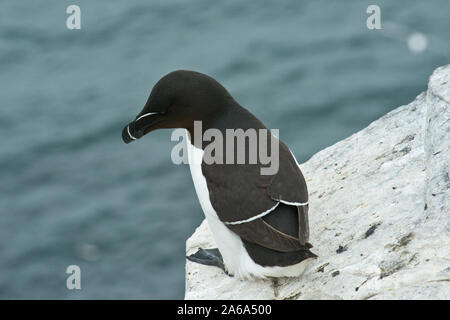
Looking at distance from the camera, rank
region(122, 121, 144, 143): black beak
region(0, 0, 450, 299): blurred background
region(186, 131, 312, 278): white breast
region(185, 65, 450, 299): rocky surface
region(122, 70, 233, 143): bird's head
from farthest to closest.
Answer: region(0, 0, 450, 299): blurred background → region(122, 121, 144, 143): black beak → region(122, 70, 233, 143): bird's head → region(186, 131, 312, 278): white breast → region(185, 65, 450, 299): rocky surface

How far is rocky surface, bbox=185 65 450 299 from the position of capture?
→ 362 centimetres

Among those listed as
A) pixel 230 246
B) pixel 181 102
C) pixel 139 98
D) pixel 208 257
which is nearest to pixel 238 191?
pixel 230 246

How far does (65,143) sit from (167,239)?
2273 mm

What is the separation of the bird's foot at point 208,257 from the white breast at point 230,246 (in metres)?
0.28

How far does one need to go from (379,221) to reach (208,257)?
1.17m

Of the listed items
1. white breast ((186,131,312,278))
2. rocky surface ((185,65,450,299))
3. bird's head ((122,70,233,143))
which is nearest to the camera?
rocky surface ((185,65,450,299))

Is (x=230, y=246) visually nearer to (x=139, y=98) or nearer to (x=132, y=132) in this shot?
(x=132, y=132)

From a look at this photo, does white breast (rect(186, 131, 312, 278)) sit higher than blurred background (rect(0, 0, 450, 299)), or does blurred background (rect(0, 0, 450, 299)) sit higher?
blurred background (rect(0, 0, 450, 299))

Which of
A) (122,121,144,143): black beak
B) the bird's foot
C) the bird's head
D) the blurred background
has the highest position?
the blurred background

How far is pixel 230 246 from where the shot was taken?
4.17m

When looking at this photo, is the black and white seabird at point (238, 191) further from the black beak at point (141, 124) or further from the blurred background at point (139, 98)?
the blurred background at point (139, 98)

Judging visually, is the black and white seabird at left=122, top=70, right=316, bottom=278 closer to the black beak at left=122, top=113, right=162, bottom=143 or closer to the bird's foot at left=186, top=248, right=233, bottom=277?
the black beak at left=122, top=113, right=162, bottom=143

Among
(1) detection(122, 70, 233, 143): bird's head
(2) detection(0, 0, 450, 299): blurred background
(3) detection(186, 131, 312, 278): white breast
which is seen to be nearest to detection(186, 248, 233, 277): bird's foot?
(3) detection(186, 131, 312, 278): white breast

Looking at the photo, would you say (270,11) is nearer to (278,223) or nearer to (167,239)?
(167,239)
